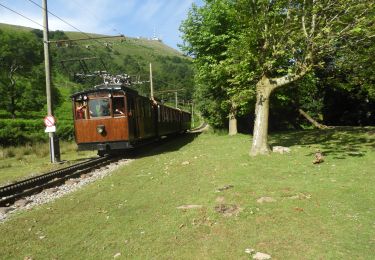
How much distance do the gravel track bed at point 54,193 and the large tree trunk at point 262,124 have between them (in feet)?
17.7

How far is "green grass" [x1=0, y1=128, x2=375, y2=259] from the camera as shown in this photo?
19.3 feet

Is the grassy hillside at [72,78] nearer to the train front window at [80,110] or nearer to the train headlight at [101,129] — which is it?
the train front window at [80,110]

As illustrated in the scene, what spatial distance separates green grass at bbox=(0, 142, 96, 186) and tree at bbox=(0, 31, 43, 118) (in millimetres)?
25566

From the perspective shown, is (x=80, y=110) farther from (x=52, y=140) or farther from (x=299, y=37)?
(x=299, y=37)

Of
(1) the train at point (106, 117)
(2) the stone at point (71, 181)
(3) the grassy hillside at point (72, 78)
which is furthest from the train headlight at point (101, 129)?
(2) the stone at point (71, 181)

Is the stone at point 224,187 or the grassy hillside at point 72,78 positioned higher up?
the grassy hillside at point 72,78

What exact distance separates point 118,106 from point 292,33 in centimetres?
860

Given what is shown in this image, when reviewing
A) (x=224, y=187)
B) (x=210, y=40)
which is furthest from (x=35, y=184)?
(x=210, y=40)

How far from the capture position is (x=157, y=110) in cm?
2608

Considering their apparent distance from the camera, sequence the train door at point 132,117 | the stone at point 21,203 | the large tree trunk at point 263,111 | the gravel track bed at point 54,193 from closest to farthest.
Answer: the gravel track bed at point 54,193
the stone at point 21,203
the large tree trunk at point 263,111
the train door at point 132,117

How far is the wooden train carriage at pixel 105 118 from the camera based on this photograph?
1852cm

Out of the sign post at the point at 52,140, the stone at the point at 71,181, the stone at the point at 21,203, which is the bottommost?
the stone at the point at 21,203

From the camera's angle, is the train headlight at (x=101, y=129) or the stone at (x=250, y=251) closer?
the stone at (x=250, y=251)

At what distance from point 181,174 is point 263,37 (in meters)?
5.42
